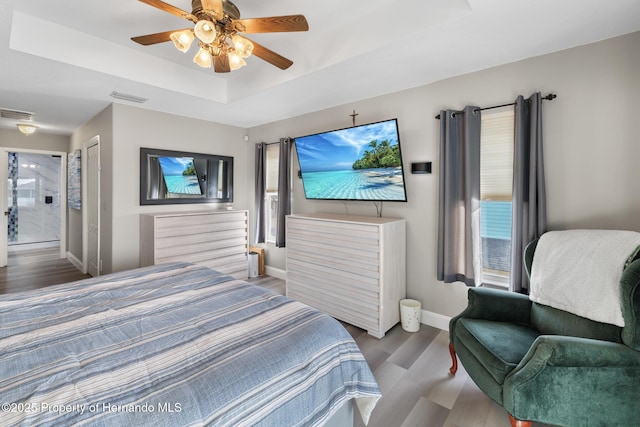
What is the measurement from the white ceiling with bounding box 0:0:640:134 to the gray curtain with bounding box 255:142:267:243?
1.09m

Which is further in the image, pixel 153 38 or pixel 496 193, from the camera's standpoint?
pixel 496 193

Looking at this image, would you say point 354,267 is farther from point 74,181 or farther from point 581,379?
point 74,181

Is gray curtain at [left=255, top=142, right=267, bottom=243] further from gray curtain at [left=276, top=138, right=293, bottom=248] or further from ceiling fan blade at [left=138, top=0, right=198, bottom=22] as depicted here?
ceiling fan blade at [left=138, top=0, right=198, bottom=22]

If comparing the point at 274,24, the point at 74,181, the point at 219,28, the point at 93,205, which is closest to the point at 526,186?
the point at 274,24

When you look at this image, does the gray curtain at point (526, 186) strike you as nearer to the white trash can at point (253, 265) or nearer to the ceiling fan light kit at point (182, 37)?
the ceiling fan light kit at point (182, 37)

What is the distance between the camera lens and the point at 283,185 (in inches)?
163

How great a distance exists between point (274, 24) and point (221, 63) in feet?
1.94

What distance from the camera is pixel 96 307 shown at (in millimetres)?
1612

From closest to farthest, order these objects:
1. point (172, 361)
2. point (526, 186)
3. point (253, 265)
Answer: point (172, 361), point (526, 186), point (253, 265)

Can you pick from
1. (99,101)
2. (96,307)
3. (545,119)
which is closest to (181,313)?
(96,307)

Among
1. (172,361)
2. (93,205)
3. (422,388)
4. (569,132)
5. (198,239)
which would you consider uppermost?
(569,132)

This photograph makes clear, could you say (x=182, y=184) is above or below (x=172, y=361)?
above

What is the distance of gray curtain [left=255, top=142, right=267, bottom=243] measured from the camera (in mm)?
4516

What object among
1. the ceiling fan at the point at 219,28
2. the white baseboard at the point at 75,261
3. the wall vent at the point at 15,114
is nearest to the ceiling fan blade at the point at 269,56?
the ceiling fan at the point at 219,28
